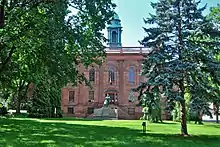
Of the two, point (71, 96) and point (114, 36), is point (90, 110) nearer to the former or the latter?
point (71, 96)

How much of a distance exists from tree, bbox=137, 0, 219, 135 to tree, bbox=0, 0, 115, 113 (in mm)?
2709

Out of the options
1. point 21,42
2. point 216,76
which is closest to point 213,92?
point 216,76

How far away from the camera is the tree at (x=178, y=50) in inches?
594

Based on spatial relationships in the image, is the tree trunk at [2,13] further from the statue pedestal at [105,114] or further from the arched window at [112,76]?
the arched window at [112,76]

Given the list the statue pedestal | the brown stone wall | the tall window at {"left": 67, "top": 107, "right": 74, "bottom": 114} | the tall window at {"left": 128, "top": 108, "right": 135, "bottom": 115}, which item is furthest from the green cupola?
the statue pedestal

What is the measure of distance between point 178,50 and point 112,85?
34275 millimetres

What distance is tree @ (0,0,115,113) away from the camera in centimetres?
1350

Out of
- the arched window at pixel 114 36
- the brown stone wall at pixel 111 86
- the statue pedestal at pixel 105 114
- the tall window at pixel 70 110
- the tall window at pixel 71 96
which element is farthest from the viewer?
the arched window at pixel 114 36

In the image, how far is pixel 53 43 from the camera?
13.1 metres

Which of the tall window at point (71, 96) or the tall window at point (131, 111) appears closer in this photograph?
the tall window at point (131, 111)

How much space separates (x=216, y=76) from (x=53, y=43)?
7.75m

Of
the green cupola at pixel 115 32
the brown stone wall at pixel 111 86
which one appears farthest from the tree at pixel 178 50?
the green cupola at pixel 115 32

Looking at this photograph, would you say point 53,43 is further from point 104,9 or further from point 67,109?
point 67,109

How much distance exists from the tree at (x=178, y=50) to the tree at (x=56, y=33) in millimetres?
2709
